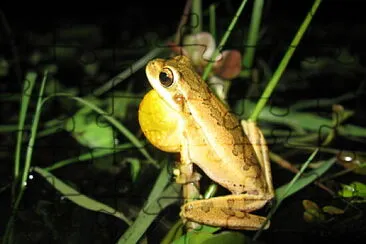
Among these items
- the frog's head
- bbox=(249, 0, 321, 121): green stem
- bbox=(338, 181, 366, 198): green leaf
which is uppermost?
bbox=(249, 0, 321, 121): green stem

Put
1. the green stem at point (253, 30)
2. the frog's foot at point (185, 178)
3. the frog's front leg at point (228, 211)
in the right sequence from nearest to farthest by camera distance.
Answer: the frog's front leg at point (228, 211) → the frog's foot at point (185, 178) → the green stem at point (253, 30)

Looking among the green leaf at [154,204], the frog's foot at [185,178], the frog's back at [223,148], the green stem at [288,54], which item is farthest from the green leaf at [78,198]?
the green stem at [288,54]

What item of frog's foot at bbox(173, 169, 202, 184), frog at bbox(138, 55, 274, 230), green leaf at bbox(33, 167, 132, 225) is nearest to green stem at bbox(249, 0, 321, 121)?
frog at bbox(138, 55, 274, 230)

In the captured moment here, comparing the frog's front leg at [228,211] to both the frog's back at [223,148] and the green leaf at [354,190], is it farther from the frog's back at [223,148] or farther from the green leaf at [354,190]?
the green leaf at [354,190]

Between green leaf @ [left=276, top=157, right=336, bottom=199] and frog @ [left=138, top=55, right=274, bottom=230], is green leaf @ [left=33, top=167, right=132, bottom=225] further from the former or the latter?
green leaf @ [left=276, top=157, right=336, bottom=199]

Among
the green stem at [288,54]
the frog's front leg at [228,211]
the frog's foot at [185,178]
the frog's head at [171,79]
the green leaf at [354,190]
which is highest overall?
the green stem at [288,54]

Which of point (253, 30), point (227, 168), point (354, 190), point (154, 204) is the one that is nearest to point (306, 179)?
point (354, 190)

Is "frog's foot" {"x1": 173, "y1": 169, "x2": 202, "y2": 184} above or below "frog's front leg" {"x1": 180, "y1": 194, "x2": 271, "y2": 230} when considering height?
above
